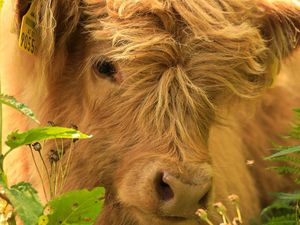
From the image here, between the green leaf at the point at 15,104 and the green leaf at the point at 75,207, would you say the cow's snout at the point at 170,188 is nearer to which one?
the green leaf at the point at 75,207

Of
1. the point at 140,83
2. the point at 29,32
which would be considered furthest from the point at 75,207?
the point at 29,32

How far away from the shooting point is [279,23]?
11.3ft

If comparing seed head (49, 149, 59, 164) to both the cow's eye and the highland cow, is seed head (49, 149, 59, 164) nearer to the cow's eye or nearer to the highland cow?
Result: the highland cow

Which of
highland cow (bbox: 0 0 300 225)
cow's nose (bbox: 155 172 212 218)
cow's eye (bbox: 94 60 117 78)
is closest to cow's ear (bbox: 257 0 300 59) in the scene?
highland cow (bbox: 0 0 300 225)

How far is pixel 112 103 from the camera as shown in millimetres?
3062

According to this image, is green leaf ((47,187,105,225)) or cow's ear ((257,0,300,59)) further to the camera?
cow's ear ((257,0,300,59))

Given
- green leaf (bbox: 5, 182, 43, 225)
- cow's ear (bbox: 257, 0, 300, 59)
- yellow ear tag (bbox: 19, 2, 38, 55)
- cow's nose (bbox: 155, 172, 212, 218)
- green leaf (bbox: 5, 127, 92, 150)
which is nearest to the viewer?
green leaf (bbox: 5, 182, 43, 225)

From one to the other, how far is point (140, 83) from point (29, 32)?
0.48 meters

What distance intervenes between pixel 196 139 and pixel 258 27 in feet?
2.31

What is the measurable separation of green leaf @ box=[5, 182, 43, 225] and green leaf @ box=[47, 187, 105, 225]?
0.08 m

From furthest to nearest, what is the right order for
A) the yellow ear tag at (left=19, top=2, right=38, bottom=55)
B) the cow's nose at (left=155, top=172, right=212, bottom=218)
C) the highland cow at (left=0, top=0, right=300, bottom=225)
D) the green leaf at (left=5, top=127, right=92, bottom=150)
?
the yellow ear tag at (left=19, top=2, right=38, bottom=55) → the highland cow at (left=0, top=0, right=300, bottom=225) → the cow's nose at (left=155, top=172, right=212, bottom=218) → the green leaf at (left=5, top=127, right=92, bottom=150)

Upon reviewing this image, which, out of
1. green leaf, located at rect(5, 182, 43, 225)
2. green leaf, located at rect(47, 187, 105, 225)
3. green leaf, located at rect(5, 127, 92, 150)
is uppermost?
green leaf, located at rect(5, 127, 92, 150)

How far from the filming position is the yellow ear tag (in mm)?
2926

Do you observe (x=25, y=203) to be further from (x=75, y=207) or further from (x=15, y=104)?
(x=15, y=104)
